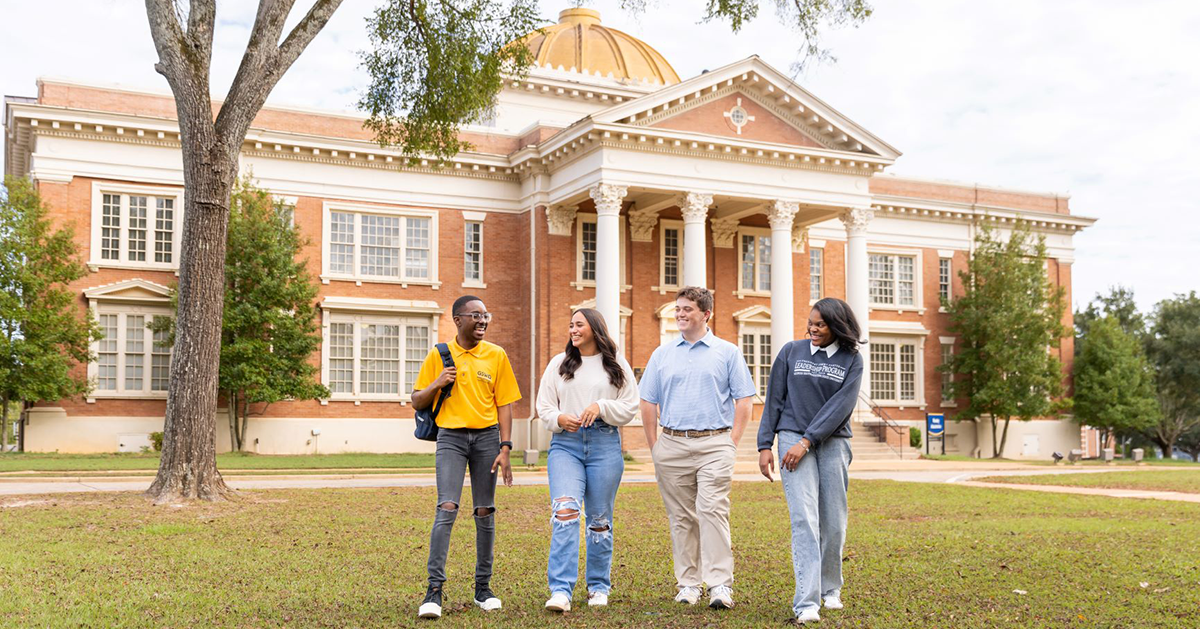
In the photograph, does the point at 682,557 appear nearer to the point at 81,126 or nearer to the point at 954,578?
the point at 954,578

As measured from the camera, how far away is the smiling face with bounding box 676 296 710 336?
7430 millimetres

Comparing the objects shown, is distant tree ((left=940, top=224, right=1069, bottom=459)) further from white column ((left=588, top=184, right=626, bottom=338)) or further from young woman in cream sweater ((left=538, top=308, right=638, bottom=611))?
young woman in cream sweater ((left=538, top=308, right=638, bottom=611))

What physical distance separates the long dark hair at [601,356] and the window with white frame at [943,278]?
3515 cm

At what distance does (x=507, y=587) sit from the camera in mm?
8062

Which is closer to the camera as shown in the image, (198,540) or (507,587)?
(507,587)

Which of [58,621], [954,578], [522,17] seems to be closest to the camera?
[58,621]

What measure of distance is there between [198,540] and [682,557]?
219 inches

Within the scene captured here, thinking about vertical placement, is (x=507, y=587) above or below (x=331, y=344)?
below

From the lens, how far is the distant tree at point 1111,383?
39.7 meters

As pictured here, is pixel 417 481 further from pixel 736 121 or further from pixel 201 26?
pixel 736 121

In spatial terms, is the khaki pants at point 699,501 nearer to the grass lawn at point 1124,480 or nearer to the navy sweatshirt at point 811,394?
the navy sweatshirt at point 811,394

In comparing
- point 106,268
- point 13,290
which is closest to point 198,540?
point 13,290

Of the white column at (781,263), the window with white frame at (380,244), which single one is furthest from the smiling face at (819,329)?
the window with white frame at (380,244)

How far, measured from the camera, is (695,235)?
30.8m
